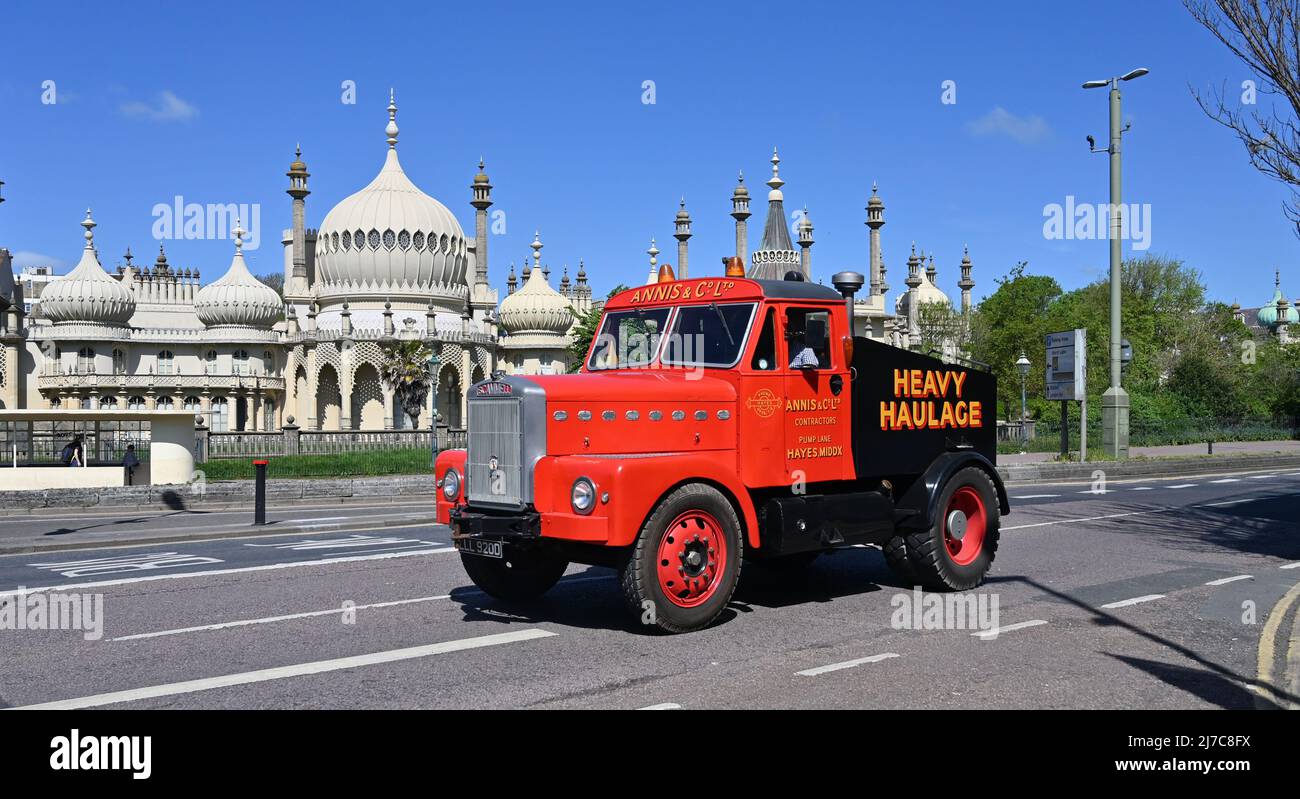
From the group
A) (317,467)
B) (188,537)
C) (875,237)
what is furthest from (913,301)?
(188,537)

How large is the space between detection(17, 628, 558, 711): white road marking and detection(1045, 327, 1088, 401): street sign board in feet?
85.7

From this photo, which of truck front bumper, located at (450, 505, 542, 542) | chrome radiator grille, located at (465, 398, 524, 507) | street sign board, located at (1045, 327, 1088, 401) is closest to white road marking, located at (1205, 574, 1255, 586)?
truck front bumper, located at (450, 505, 542, 542)

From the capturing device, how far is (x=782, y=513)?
9.27 meters

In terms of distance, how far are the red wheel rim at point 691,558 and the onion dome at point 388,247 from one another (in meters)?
56.5

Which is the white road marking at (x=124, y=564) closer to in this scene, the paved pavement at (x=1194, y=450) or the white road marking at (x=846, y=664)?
the white road marking at (x=846, y=664)

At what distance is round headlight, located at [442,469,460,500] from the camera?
9.51 meters

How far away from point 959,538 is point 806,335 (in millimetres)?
3077

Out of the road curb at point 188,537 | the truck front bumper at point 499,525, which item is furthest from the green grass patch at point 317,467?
the truck front bumper at point 499,525

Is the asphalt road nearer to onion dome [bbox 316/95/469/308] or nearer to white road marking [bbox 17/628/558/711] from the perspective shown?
white road marking [bbox 17/628/558/711]

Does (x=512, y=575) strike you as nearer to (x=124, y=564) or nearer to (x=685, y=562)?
(x=685, y=562)
